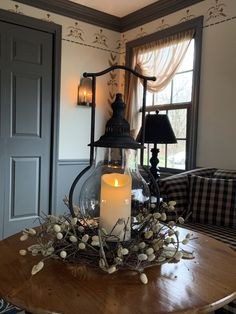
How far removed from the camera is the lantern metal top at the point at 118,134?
0.89 metres

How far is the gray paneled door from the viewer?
2912mm

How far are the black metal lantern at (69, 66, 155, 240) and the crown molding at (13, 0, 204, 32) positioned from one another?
244cm

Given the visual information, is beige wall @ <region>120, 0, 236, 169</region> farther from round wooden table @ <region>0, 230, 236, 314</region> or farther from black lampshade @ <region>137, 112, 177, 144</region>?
round wooden table @ <region>0, 230, 236, 314</region>

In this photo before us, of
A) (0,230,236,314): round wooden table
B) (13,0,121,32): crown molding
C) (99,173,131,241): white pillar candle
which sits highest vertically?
(13,0,121,32): crown molding

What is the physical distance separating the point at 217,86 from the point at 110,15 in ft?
5.36

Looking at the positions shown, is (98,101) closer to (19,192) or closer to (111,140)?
(19,192)

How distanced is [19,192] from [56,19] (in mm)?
1866

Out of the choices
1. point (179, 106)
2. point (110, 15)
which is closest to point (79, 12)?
point (110, 15)

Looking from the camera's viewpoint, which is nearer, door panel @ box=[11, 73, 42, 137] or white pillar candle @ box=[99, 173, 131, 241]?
white pillar candle @ box=[99, 173, 131, 241]

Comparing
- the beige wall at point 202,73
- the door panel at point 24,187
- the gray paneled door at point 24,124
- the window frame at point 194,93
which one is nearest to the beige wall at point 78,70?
the beige wall at point 202,73

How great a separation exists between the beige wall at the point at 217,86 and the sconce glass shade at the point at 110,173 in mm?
1775

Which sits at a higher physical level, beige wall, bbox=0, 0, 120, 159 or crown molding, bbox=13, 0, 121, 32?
crown molding, bbox=13, 0, 121, 32

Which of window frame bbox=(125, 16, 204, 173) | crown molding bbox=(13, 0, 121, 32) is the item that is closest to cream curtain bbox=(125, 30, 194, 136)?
window frame bbox=(125, 16, 204, 173)

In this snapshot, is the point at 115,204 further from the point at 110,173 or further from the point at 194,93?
the point at 194,93
